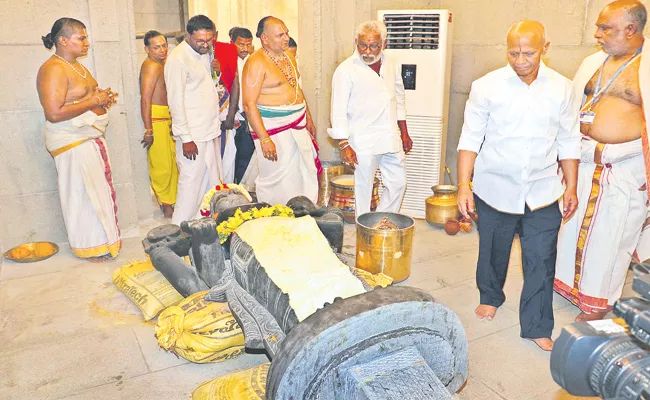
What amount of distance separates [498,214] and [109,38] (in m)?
3.71

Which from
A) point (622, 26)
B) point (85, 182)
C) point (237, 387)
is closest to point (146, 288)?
point (85, 182)

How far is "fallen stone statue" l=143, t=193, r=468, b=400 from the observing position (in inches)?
71.2

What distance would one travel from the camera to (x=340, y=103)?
4652 millimetres

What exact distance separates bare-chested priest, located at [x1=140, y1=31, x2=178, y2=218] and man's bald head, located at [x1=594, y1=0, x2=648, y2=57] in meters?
4.02

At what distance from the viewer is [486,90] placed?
312 cm

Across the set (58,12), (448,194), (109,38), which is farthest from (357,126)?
(58,12)

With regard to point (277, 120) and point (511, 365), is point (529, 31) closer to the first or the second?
point (511, 365)

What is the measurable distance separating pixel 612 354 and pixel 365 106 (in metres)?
3.61

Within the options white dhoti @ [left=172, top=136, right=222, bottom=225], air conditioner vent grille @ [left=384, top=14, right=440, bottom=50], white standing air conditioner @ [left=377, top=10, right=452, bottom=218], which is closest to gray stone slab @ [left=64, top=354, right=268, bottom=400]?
white dhoti @ [left=172, top=136, right=222, bottom=225]

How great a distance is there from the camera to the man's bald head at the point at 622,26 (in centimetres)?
320

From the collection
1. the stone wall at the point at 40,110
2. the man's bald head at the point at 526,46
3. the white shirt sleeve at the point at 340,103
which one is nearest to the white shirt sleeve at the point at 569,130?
the man's bald head at the point at 526,46

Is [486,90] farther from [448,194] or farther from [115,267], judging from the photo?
Result: [115,267]

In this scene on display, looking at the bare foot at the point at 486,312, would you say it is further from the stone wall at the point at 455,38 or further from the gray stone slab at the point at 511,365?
the stone wall at the point at 455,38

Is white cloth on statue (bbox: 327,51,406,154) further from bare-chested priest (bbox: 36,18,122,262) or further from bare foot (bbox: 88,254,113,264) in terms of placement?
bare foot (bbox: 88,254,113,264)
